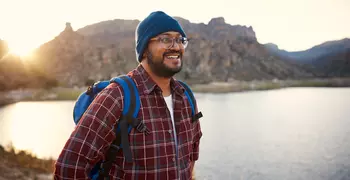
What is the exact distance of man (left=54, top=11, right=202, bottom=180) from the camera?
4.80 feet

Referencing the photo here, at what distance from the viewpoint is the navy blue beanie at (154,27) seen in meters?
1.69

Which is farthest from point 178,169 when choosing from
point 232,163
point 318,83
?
point 318,83

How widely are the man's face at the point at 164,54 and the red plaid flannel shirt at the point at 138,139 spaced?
92 millimetres

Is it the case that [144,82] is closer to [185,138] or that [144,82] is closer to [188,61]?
[185,138]

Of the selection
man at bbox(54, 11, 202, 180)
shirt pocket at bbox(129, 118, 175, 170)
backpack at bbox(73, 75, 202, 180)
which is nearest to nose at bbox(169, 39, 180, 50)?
man at bbox(54, 11, 202, 180)

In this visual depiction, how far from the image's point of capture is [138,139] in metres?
1.56

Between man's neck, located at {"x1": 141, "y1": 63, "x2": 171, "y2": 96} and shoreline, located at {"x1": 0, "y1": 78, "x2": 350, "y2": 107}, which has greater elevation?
man's neck, located at {"x1": 141, "y1": 63, "x2": 171, "y2": 96}

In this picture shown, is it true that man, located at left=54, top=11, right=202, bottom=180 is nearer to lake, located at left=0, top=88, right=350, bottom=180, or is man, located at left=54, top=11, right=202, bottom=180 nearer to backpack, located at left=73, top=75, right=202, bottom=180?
backpack, located at left=73, top=75, right=202, bottom=180

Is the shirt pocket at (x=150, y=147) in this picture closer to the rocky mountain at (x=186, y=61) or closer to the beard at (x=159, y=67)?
the beard at (x=159, y=67)

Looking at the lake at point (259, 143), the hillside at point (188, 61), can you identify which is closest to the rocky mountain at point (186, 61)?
the hillside at point (188, 61)

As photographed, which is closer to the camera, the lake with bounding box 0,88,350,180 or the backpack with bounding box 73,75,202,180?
the backpack with bounding box 73,75,202,180

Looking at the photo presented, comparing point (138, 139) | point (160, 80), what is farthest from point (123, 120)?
point (160, 80)

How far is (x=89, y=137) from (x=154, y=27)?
2.34ft

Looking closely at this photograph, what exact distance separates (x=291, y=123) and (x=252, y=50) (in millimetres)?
75526
